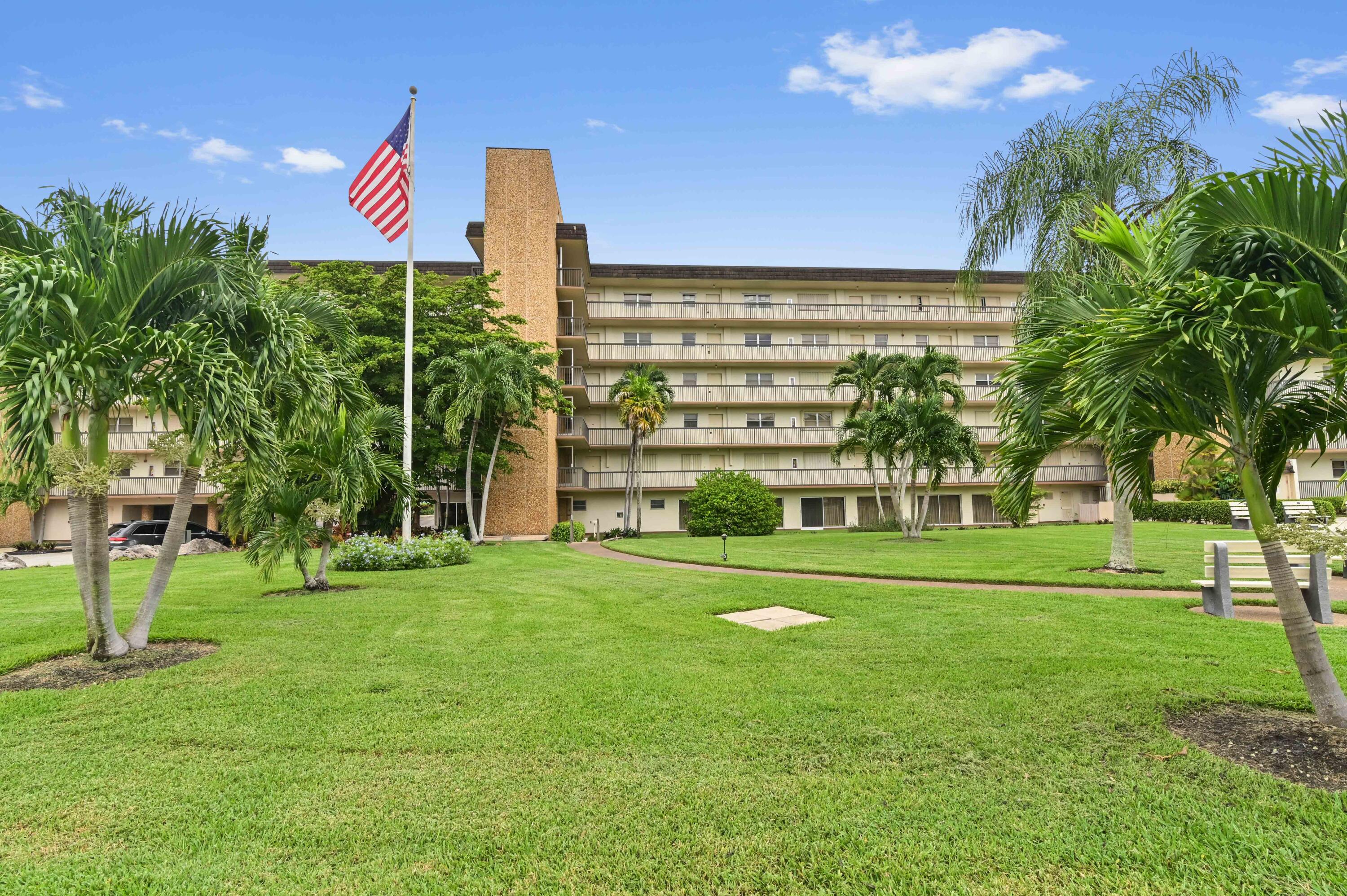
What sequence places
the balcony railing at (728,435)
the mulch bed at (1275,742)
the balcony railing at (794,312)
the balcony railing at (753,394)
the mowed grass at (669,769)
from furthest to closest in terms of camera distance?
the balcony railing at (794,312), the balcony railing at (753,394), the balcony railing at (728,435), the mulch bed at (1275,742), the mowed grass at (669,769)

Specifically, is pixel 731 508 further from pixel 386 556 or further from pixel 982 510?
pixel 386 556

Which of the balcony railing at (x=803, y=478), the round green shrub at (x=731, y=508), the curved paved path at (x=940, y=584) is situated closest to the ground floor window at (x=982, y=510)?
the balcony railing at (x=803, y=478)

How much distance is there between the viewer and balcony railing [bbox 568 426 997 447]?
4103 cm

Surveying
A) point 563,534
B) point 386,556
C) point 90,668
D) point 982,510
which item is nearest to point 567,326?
point 563,534

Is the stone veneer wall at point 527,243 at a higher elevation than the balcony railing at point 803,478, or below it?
higher

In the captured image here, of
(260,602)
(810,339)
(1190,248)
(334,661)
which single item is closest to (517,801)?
(334,661)

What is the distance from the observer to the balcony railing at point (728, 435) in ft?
135

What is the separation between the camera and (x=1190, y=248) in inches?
184

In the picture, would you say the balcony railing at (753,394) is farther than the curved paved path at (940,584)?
Yes

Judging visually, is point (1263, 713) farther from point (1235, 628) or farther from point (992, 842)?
point (1235, 628)

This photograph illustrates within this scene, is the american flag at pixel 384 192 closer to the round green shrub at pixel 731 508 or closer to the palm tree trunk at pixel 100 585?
the palm tree trunk at pixel 100 585

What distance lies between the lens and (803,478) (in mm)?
42594

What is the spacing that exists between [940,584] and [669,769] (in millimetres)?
10989

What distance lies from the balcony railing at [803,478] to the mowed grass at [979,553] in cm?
677
